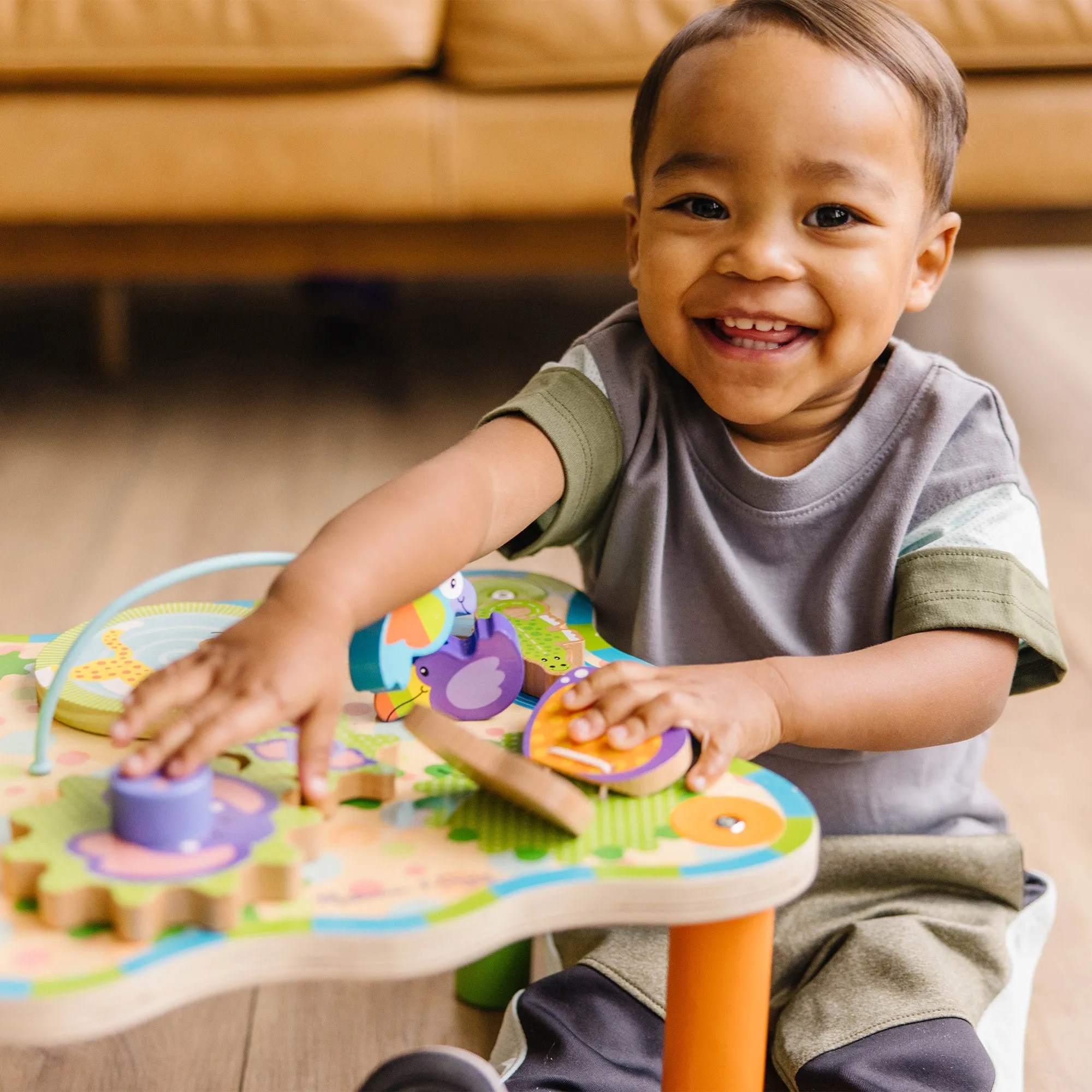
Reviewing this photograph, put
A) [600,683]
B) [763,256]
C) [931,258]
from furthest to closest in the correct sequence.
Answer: [931,258] → [763,256] → [600,683]

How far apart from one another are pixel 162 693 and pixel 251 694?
0.03m

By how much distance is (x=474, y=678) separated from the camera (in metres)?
0.66

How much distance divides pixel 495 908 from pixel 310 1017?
36 centimetres

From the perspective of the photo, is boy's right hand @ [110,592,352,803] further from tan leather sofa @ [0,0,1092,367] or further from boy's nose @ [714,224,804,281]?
tan leather sofa @ [0,0,1092,367]

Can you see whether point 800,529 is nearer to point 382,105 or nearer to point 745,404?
point 745,404

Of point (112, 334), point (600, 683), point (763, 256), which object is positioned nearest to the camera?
point (600, 683)

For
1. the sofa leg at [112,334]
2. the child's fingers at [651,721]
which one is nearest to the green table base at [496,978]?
the child's fingers at [651,721]

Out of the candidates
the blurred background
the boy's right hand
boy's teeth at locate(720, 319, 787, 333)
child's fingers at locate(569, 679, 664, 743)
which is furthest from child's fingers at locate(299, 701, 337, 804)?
the blurred background

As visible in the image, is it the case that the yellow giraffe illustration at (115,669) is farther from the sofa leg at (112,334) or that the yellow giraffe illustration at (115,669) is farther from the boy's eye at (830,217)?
the sofa leg at (112,334)

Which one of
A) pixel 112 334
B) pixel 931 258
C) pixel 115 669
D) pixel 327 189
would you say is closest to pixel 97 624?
pixel 115 669

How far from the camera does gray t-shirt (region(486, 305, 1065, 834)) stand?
2.54 ft

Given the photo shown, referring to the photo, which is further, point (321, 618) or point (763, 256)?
point (763, 256)

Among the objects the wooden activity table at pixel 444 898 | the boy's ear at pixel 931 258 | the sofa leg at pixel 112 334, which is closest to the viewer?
the wooden activity table at pixel 444 898

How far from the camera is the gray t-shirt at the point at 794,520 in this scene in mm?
774
